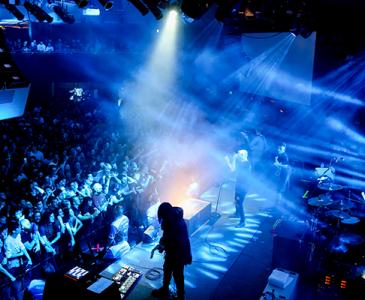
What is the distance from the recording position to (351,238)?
197 inches

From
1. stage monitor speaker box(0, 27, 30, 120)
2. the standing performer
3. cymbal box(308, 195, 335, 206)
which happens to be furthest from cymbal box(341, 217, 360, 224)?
stage monitor speaker box(0, 27, 30, 120)

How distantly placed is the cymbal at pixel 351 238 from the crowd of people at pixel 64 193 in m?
3.27

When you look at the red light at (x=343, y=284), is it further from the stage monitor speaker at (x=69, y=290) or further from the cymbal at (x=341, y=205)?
the stage monitor speaker at (x=69, y=290)

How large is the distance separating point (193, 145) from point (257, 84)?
4.04 meters

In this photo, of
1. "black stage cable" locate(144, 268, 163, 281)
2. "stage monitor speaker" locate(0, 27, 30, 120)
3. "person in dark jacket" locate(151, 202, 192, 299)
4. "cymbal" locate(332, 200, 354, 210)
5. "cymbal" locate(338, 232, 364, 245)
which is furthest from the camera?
"stage monitor speaker" locate(0, 27, 30, 120)

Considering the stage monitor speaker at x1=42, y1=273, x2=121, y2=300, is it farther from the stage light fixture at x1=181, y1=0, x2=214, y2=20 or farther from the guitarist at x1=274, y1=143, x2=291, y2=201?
the guitarist at x1=274, y1=143, x2=291, y2=201

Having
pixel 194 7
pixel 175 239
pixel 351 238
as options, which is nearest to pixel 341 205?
pixel 351 238

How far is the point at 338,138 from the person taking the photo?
10.2 m

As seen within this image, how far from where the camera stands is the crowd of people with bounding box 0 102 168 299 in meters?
4.96

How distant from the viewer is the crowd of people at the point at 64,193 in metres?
4.96

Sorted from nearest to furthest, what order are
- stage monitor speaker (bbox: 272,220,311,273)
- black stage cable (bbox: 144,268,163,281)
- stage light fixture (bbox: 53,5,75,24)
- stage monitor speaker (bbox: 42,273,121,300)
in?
stage monitor speaker (bbox: 42,273,121,300) → stage monitor speaker (bbox: 272,220,311,273) → black stage cable (bbox: 144,268,163,281) → stage light fixture (bbox: 53,5,75,24)

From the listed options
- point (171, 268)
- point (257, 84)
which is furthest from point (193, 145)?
point (171, 268)

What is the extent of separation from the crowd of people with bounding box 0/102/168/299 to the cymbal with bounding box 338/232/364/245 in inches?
129

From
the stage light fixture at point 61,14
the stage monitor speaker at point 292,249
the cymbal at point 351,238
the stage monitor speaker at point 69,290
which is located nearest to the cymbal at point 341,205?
the cymbal at point 351,238
